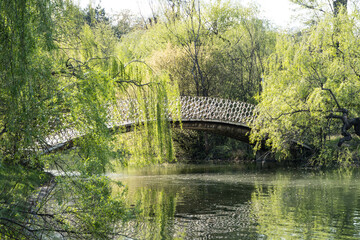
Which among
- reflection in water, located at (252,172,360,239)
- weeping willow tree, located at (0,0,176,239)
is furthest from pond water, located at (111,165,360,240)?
weeping willow tree, located at (0,0,176,239)

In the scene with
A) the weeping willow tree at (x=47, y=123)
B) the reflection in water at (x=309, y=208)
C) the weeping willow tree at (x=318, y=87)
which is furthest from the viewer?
the weeping willow tree at (x=318, y=87)

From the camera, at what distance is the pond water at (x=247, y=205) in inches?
312

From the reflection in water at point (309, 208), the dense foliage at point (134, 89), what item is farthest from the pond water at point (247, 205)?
the dense foliage at point (134, 89)

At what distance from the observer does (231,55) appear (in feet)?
79.7

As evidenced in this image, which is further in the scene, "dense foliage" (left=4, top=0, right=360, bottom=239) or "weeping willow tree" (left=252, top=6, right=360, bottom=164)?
"weeping willow tree" (left=252, top=6, right=360, bottom=164)

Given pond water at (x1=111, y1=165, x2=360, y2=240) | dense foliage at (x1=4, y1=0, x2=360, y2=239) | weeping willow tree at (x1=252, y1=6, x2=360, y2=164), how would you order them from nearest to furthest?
dense foliage at (x1=4, y1=0, x2=360, y2=239)
pond water at (x1=111, y1=165, x2=360, y2=240)
weeping willow tree at (x1=252, y1=6, x2=360, y2=164)

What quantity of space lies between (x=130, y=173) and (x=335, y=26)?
Result: 939cm

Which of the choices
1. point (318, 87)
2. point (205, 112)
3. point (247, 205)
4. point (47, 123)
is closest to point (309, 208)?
point (247, 205)

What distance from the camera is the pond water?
7.91 meters

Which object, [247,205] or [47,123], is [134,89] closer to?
[47,123]

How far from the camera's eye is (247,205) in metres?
10.5

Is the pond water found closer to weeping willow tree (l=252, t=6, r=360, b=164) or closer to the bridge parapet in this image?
weeping willow tree (l=252, t=6, r=360, b=164)

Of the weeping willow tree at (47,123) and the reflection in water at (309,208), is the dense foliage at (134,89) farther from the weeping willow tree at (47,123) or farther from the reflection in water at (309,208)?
the reflection in water at (309,208)

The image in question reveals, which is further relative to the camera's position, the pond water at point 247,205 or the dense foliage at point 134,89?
the pond water at point 247,205
